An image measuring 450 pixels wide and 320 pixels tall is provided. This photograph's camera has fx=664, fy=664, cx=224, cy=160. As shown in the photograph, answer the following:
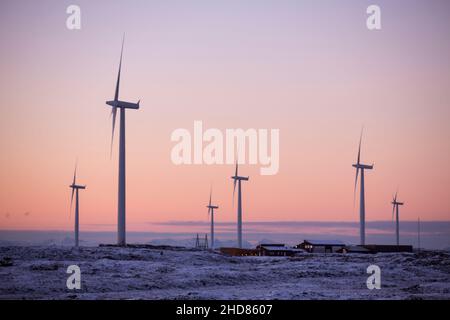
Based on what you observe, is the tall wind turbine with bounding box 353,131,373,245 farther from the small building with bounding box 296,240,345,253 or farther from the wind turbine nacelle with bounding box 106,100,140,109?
the wind turbine nacelle with bounding box 106,100,140,109

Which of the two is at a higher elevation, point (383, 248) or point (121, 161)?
point (121, 161)

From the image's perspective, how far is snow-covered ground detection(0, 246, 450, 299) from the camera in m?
50.4

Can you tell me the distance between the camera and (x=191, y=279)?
62906 mm

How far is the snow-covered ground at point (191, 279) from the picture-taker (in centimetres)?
5041

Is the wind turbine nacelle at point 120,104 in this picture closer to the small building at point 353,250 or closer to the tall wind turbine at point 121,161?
the tall wind turbine at point 121,161

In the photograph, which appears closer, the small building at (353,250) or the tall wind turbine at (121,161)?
the tall wind turbine at (121,161)
